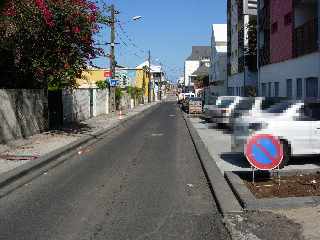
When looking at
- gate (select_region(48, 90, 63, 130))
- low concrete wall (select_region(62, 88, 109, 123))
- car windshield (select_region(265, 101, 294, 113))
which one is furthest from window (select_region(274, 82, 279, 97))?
car windshield (select_region(265, 101, 294, 113))

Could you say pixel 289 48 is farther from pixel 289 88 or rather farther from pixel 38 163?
pixel 38 163

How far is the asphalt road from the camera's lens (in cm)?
759

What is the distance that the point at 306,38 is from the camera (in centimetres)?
2770

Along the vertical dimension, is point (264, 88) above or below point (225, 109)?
above

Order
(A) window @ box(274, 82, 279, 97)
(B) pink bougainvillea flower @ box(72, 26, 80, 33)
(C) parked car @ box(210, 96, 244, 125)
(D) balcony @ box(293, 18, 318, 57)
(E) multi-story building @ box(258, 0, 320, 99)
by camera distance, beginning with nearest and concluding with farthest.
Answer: (B) pink bougainvillea flower @ box(72, 26, 80, 33), (C) parked car @ box(210, 96, 244, 125), (D) balcony @ box(293, 18, 318, 57), (E) multi-story building @ box(258, 0, 320, 99), (A) window @ box(274, 82, 279, 97)

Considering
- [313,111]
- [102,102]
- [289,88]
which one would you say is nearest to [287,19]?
[289,88]

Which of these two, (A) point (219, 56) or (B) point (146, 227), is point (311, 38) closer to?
(B) point (146, 227)

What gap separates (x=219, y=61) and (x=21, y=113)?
6124 cm

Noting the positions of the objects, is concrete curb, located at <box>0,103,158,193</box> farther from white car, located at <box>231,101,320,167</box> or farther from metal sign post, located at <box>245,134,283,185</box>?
white car, located at <box>231,101,320,167</box>

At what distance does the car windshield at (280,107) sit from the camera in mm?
13707

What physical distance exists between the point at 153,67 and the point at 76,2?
13605cm

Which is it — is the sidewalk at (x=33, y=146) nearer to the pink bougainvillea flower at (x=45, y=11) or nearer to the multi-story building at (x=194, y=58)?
the pink bougainvillea flower at (x=45, y=11)

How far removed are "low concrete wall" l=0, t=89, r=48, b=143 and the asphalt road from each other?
4.18 m

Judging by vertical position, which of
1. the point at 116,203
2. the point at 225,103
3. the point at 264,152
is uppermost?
the point at 225,103
